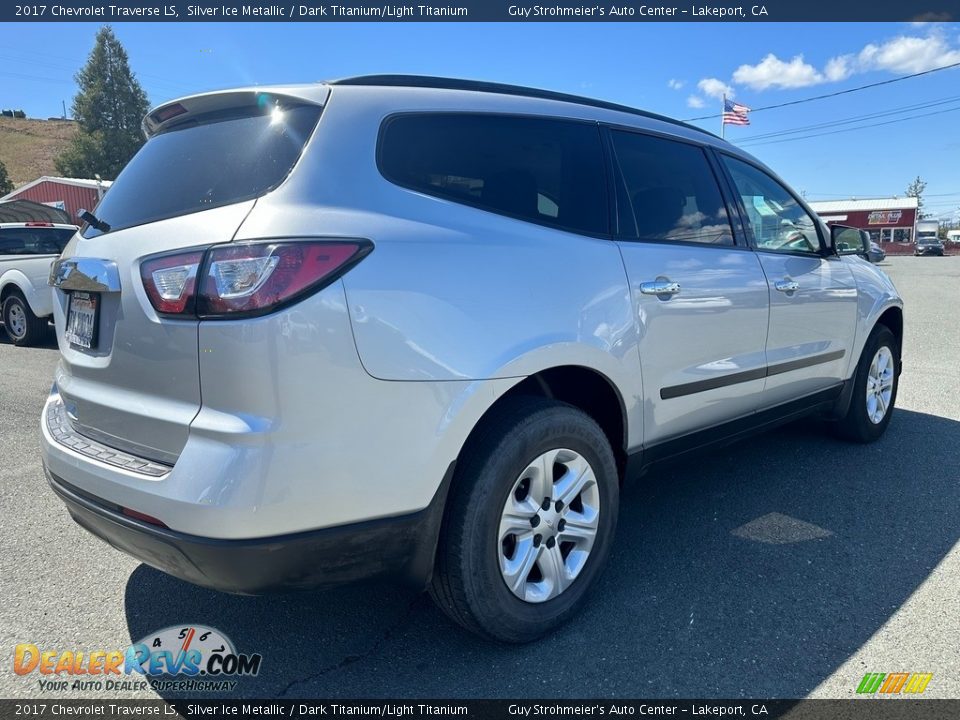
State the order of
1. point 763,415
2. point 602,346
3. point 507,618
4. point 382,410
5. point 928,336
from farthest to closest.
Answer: point 928,336 → point 763,415 → point 602,346 → point 507,618 → point 382,410

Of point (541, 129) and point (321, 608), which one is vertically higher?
point (541, 129)

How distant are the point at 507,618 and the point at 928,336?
937 cm

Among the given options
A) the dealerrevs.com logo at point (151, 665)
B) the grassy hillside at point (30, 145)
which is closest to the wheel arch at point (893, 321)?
the dealerrevs.com logo at point (151, 665)

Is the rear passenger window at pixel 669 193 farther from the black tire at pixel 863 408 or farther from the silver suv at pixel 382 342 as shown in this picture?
the black tire at pixel 863 408

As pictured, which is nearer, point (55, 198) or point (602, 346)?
point (602, 346)

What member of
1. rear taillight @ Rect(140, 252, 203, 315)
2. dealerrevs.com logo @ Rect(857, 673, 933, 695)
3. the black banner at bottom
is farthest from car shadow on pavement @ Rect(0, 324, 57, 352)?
dealerrevs.com logo @ Rect(857, 673, 933, 695)

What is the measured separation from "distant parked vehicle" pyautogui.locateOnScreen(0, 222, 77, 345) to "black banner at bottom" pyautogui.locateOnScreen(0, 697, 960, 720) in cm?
776

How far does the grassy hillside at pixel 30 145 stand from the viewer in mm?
78113

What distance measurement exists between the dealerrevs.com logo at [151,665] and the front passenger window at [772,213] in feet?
10.0

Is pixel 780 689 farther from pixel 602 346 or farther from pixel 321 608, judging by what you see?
pixel 321 608

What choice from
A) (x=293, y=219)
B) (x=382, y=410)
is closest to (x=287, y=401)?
(x=382, y=410)

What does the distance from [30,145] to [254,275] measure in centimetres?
10695

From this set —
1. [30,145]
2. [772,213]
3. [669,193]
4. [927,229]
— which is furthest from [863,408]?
[30,145]

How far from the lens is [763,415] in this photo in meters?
3.59
